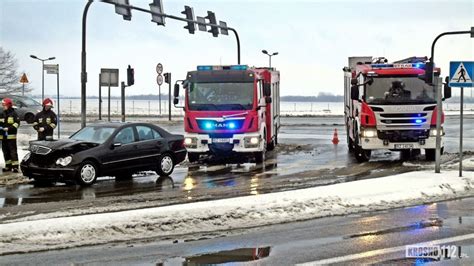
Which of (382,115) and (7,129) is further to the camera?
(382,115)

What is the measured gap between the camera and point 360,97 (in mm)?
19109

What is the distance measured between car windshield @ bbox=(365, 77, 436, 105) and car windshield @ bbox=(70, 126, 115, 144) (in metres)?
7.94

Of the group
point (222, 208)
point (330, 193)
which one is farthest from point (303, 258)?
point (330, 193)

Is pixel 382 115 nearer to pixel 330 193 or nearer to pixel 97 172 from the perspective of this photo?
pixel 330 193

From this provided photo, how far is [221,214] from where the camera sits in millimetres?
9672

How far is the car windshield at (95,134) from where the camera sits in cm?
1505

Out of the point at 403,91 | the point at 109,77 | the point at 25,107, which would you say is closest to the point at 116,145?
the point at 109,77

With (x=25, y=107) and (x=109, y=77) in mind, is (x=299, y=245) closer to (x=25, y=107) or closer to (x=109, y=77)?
(x=109, y=77)

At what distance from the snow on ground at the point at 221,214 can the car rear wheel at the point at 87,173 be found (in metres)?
4.32

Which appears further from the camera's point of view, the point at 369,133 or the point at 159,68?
the point at 159,68

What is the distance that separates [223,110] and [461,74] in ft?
22.7

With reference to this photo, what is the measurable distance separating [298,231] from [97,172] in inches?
278

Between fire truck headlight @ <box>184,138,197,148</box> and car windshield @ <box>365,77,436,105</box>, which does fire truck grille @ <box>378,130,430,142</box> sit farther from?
fire truck headlight @ <box>184,138,197,148</box>

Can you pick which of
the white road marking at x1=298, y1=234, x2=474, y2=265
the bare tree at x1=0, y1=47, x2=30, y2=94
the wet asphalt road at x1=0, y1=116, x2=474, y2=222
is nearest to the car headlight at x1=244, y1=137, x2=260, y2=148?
the wet asphalt road at x1=0, y1=116, x2=474, y2=222
